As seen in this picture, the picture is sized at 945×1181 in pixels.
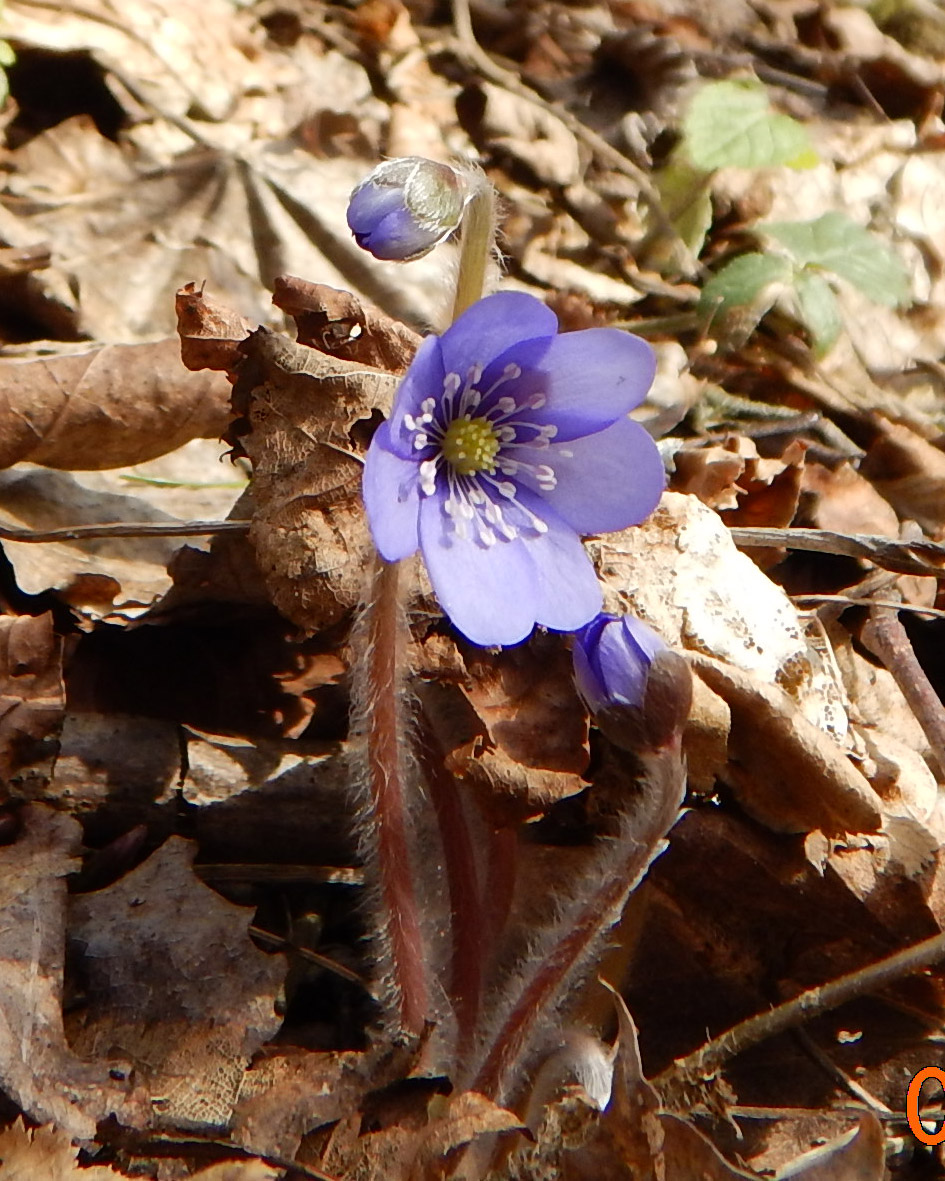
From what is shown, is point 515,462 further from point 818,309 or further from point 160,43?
point 160,43

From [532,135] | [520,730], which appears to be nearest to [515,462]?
[520,730]

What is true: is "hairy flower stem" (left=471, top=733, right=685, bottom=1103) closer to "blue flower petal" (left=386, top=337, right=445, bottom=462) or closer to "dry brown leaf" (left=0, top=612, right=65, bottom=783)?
"blue flower petal" (left=386, top=337, right=445, bottom=462)

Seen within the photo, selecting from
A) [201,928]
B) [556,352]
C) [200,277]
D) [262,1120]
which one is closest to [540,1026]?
[262,1120]

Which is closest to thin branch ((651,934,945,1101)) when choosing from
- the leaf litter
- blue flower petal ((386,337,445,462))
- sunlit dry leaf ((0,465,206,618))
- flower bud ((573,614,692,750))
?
the leaf litter

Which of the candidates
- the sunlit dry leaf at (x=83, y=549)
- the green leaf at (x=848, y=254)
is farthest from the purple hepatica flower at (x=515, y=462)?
the green leaf at (x=848, y=254)

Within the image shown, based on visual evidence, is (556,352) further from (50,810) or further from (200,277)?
(200,277)

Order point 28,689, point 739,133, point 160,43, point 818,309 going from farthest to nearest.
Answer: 1. point 160,43
2. point 739,133
3. point 818,309
4. point 28,689

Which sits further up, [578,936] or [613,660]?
[613,660]
